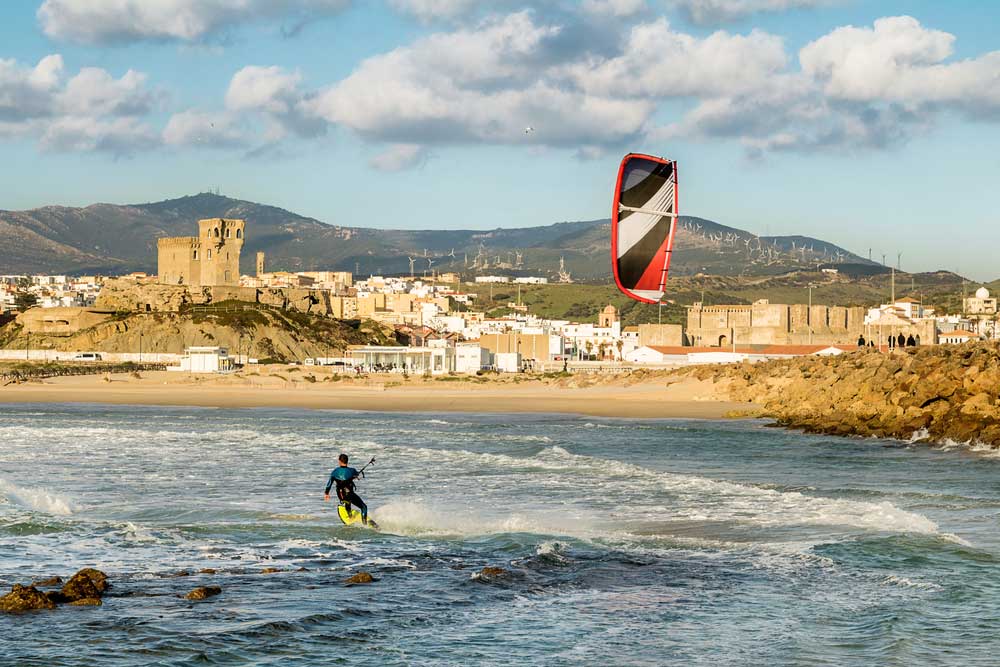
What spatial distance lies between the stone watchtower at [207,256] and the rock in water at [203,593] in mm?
136263

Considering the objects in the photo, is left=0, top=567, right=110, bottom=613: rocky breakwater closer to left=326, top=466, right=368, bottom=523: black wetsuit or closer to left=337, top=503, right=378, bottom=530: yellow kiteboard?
left=326, top=466, right=368, bottom=523: black wetsuit

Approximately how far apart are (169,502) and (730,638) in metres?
12.2

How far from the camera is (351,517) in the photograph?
740 inches

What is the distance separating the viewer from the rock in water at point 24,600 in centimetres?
1280

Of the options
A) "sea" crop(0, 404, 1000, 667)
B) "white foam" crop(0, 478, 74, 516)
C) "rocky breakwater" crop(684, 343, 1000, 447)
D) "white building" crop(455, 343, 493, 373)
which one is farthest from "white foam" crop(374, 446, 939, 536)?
"white building" crop(455, 343, 493, 373)

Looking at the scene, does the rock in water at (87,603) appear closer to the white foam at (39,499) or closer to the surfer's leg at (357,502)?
the surfer's leg at (357,502)

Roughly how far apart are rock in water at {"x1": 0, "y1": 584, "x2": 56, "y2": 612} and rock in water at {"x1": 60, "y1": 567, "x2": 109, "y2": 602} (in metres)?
0.25

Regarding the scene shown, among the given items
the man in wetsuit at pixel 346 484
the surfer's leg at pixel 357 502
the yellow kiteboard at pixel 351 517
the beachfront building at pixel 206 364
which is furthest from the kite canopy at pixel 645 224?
the beachfront building at pixel 206 364

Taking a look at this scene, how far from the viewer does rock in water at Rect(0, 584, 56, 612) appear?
12.8 metres

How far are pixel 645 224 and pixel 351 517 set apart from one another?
8315 millimetres

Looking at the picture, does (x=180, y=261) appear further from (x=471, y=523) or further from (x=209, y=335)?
(x=471, y=523)

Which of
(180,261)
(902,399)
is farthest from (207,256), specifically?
(902,399)

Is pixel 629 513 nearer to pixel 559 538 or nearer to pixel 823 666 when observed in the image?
pixel 559 538

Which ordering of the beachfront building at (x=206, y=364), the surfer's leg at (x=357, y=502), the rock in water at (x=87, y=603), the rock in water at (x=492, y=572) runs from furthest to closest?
the beachfront building at (x=206, y=364), the surfer's leg at (x=357, y=502), the rock in water at (x=492, y=572), the rock in water at (x=87, y=603)
